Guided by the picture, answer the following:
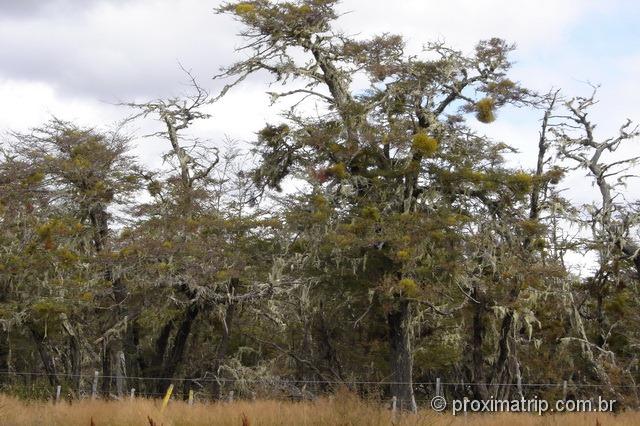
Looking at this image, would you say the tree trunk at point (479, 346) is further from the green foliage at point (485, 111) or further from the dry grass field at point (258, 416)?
the dry grass field at point (258, 416)

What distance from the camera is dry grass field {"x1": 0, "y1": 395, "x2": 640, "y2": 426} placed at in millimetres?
10469

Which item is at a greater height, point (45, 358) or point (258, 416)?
point (45, 358)

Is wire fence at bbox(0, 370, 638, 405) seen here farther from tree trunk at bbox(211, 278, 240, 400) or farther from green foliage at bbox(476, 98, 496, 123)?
green foliage at bbox(476, 98, 496, 123)

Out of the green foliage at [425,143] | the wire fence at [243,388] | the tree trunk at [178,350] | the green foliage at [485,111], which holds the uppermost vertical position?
the green foliage at [485,111]

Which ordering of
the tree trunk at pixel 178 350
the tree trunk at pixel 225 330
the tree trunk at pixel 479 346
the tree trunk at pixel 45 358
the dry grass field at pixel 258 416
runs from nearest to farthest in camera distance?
the dry grass field at pixel 258 416 → the tree trunk at pixel 479 346 → the tree trunk at pixel 225 330 → the tree trunk at pixel 178 350 → the tree trunk at pixel 45 358

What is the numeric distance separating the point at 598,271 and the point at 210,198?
464 inches

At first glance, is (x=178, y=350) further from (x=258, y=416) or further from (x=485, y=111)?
(x=258, y=416)

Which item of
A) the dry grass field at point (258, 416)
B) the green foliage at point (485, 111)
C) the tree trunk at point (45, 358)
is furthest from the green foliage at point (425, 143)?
the tree trunk at point (45, 358)

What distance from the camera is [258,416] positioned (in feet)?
36.7

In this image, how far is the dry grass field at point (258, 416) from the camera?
10.5 metres

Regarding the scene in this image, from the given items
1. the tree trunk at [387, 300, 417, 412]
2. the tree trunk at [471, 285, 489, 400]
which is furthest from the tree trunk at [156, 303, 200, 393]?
the tree trunk at [471, 285, 489, 400]

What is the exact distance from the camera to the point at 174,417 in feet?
37.8

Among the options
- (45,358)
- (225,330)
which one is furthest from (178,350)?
(45,358)

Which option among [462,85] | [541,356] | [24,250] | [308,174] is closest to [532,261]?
[462,85]
